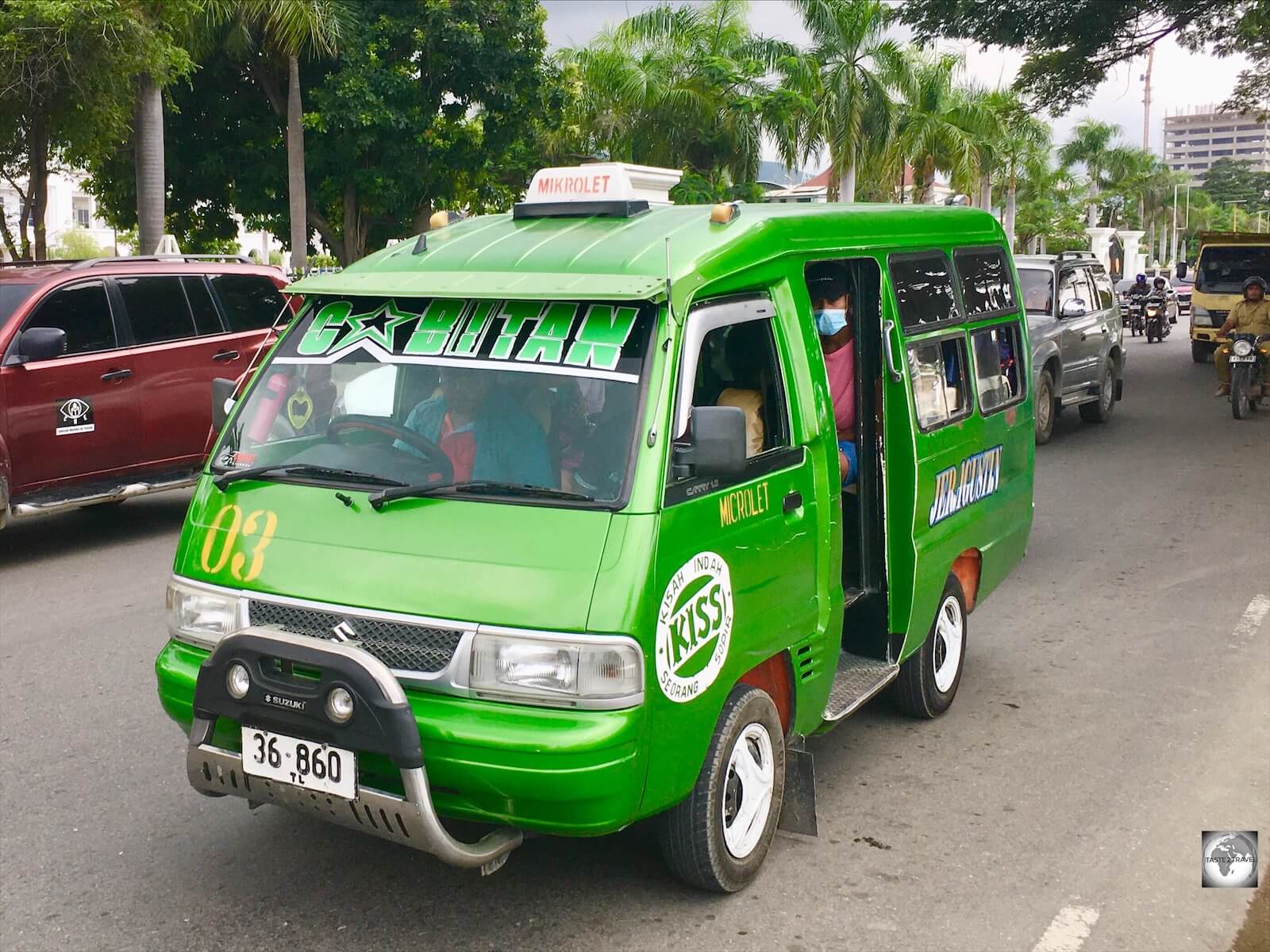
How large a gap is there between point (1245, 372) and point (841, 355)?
41.6ft

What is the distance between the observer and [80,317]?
30.4 ft

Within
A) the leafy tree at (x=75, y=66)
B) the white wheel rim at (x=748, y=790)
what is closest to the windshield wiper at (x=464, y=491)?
the white wheel rim at (x=748, y=790)

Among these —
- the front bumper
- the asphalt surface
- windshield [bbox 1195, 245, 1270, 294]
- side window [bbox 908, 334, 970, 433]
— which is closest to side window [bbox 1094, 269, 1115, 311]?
the asphalt surface

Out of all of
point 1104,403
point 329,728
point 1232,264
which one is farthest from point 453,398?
point 1232,264

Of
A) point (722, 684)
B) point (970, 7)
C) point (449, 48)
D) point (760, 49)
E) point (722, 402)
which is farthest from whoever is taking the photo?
point (760, 49)

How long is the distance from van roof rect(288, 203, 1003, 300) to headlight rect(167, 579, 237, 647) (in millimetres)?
1065

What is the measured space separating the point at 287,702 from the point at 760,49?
27.9 meters

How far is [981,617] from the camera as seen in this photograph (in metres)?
7.65

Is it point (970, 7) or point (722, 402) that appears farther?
point (970, 7)

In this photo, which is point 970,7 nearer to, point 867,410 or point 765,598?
point 867,410

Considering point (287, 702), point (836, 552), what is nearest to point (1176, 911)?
point (836, 552)

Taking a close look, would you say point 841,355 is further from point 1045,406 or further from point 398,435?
point 1045,406

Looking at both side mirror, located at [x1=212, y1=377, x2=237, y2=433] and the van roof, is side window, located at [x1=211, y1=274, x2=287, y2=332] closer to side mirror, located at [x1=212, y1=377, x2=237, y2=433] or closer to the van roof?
side mirror, located at [x1=212, y1=377, x2=237, y2=433]

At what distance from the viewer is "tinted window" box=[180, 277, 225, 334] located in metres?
10.0
